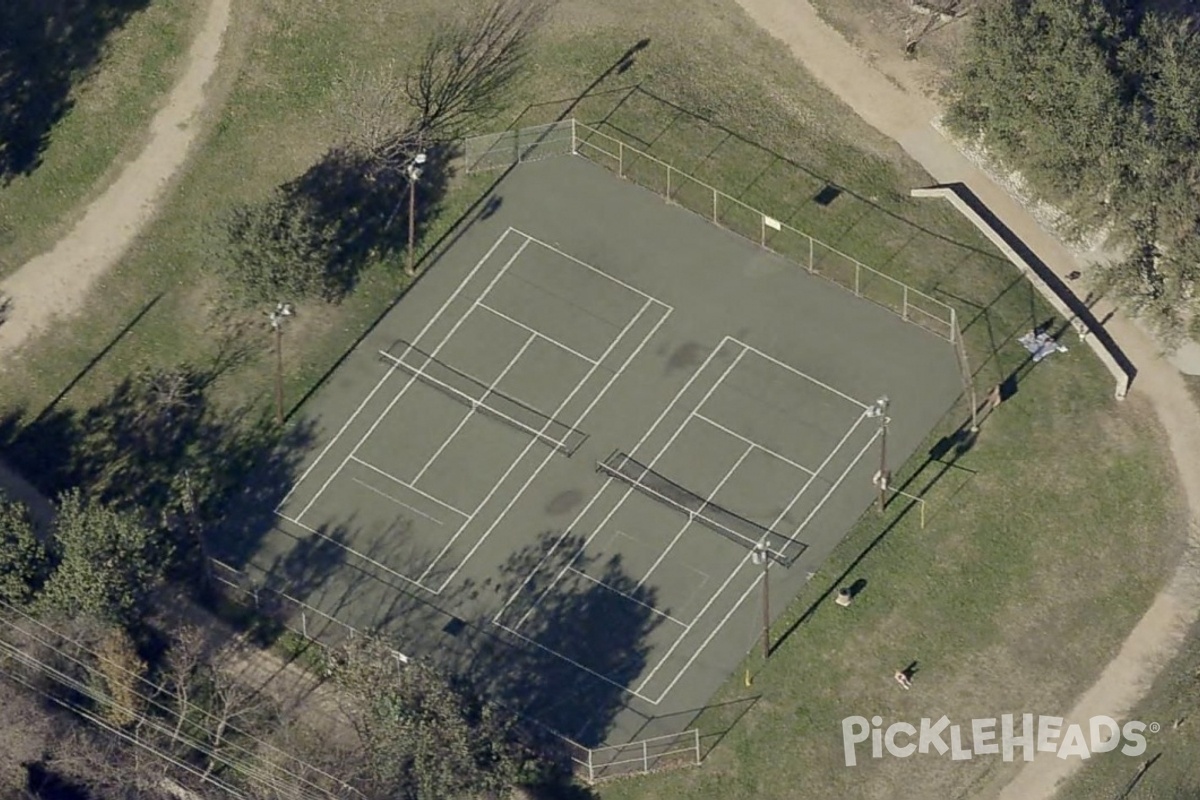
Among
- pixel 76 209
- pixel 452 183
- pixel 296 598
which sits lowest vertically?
pixel 296 598

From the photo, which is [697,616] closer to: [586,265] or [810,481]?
[810,481]

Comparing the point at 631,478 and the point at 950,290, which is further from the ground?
the point at 950,290

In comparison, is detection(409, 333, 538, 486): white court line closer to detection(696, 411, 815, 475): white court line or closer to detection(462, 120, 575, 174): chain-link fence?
detection(696, 411, 815, 475): white court line

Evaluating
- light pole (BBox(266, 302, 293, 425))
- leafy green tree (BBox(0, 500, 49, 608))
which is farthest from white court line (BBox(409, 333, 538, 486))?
leafy green tree (BBox(0, 500, 49, 608))

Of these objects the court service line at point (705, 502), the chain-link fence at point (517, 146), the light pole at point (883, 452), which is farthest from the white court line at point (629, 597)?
the chain-link fence at point (517, 146)

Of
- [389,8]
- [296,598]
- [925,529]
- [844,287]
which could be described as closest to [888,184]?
[844,287]

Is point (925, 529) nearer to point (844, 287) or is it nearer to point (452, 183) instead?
point (844, 287)

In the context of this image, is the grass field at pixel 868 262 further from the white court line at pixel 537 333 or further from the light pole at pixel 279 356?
the white court line at pixel 537 333

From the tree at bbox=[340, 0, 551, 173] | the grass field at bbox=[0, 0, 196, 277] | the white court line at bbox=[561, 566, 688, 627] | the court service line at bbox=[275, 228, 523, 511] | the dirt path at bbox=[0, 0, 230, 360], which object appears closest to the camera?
the white court line at bbox=[561, 566, 688, 627]
